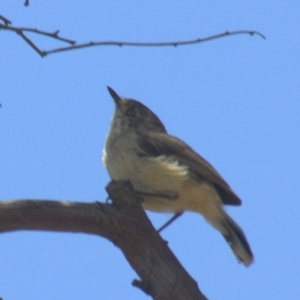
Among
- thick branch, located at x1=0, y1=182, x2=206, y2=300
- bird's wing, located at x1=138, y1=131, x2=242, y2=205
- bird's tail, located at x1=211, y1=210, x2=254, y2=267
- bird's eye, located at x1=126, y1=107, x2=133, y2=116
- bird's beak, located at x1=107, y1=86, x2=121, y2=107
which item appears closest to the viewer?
thick branch, located at x1=0, y1=182, x2=206, y2=300

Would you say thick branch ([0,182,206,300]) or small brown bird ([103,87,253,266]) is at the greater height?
small brown bird ([103,87,253,266])

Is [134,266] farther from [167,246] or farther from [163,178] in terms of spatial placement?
[163,178]

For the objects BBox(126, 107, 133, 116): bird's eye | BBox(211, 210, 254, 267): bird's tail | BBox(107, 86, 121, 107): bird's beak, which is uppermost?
BBox(107, 86, 121, 107): bird's beak

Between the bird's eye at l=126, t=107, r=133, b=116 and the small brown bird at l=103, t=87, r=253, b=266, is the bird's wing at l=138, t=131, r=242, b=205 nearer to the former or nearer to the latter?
the small brown bird at l=103, t=87, r=253, b=266

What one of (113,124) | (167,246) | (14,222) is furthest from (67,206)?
(113,124)

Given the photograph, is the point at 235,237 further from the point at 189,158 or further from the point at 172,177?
the point at 189,158

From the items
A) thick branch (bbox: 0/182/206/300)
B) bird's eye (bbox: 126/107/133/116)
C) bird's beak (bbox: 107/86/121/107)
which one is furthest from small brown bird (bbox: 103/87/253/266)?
thick branch (bbox: 0/182/206/300)
